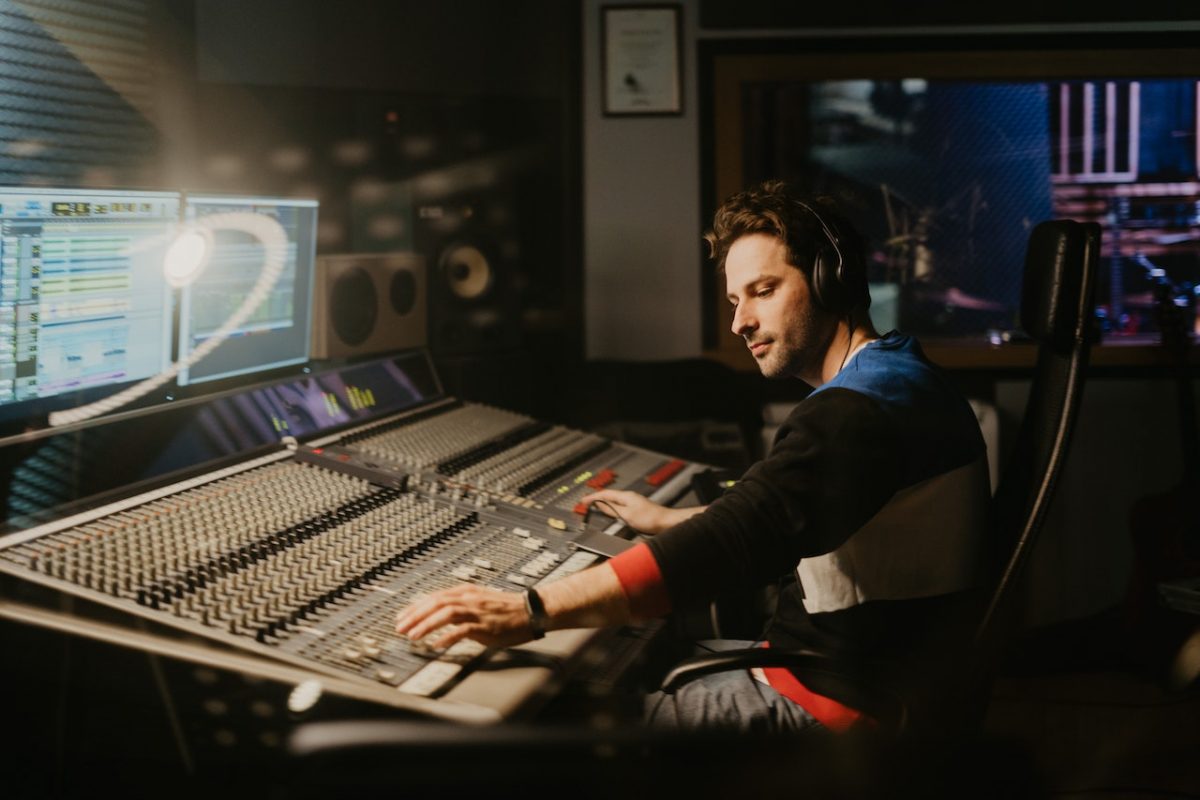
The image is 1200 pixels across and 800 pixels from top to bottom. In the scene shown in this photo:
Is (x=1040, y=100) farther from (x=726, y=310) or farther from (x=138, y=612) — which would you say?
(x=138, y=612)

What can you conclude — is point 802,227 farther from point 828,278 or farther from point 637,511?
point 637,511

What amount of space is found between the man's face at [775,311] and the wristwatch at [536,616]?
1.76 feet

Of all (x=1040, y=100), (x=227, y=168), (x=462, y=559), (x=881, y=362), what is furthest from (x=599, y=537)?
(x=1040, y=100)

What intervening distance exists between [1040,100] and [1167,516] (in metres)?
1.25

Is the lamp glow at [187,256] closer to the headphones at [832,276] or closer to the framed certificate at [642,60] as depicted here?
the headphones at [832,276]

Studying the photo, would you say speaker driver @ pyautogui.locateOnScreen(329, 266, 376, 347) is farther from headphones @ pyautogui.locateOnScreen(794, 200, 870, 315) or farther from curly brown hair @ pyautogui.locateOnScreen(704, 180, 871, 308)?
headphones @ pyautogui.locateOnScreen(794, 200, 870, 315)

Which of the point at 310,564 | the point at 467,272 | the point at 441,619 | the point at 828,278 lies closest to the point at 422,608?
the point at 441,619

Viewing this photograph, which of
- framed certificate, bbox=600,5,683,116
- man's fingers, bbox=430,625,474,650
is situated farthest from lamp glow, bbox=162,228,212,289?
framed certificate, bbox=600,5,683,116

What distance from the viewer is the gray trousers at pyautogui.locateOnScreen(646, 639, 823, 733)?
1.42 meters

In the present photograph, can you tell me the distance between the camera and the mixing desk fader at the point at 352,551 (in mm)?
1085

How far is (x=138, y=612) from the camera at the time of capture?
1.07 meters

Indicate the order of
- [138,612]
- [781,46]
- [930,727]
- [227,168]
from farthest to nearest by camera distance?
[781,46] < [227,168] < [930,727] < [138,612]

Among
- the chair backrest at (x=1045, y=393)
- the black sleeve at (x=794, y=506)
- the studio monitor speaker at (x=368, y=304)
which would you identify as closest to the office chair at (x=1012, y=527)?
the chair backrest at (x=1045, y=393)

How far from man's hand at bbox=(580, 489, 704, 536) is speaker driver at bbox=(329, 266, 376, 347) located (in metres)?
0.79
